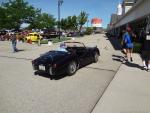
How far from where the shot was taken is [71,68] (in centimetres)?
802

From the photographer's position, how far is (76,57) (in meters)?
8.51

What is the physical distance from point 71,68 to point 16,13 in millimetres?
40435

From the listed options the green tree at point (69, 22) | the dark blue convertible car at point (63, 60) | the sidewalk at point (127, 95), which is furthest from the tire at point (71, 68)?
the green tree at point (69, 22)

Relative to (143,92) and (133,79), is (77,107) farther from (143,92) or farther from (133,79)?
(133,79)

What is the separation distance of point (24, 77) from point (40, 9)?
153ft

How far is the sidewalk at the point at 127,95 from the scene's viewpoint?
4.85 metres

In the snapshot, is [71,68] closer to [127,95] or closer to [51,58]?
[51,58]

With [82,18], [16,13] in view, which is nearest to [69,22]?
[82,18]

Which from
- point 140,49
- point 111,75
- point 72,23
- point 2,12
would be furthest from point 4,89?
point 72,23

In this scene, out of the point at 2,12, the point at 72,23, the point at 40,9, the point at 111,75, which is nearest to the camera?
the point at 111,75

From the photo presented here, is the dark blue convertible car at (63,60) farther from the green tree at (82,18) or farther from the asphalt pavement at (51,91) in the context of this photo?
the green tree at (82,18)

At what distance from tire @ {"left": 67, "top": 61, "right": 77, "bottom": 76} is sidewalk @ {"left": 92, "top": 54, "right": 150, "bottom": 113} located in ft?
5.53

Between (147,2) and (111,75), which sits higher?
(147,2)

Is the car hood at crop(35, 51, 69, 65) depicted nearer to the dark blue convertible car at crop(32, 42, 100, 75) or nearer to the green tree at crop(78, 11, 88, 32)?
the dark blue convertible car at crop(32, 42, 100, 75)
